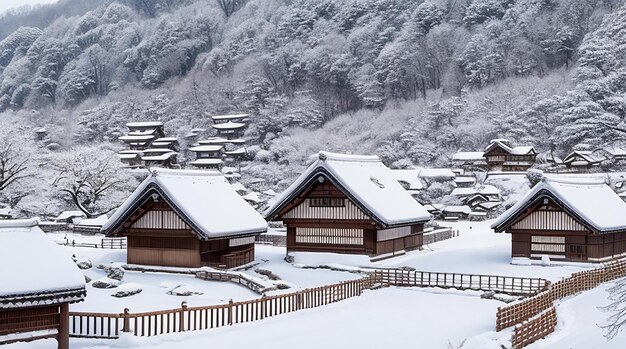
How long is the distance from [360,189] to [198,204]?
373 inches

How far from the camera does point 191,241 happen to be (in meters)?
34.5

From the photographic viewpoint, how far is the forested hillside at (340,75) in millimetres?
94688

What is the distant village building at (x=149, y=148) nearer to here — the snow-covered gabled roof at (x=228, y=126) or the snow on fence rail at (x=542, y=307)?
the snow-covered gabled roof at (x=228, y=126)

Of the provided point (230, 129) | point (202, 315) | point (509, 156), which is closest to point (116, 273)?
point (202, 315)

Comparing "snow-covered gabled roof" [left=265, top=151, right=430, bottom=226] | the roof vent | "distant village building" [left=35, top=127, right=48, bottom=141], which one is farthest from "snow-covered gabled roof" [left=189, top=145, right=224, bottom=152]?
the roof vent

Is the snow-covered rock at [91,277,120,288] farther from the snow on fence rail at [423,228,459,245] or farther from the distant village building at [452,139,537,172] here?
the distant village building at [452,139,537,172]

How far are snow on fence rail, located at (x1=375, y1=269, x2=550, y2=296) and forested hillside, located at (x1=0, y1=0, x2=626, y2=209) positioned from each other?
168 ft

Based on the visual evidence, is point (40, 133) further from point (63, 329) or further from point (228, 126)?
point (63, 329)

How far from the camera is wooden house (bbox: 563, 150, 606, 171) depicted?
7673cm

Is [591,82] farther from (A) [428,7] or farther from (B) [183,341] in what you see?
(B) [183,341]

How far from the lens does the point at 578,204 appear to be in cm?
3656

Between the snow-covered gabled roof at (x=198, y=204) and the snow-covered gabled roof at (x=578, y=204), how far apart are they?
46.5 feet

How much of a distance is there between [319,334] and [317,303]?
505 cm

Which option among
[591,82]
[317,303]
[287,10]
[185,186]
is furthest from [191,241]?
[287,10]
